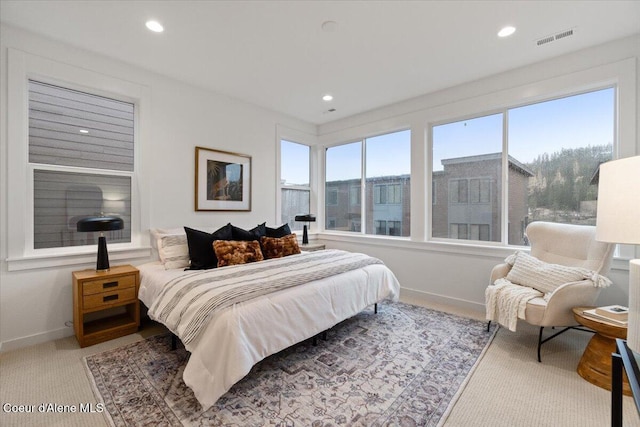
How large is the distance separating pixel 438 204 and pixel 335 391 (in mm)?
2800

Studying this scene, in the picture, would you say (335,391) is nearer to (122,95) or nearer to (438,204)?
(438,204)

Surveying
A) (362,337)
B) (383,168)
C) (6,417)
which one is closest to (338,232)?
(383,168)

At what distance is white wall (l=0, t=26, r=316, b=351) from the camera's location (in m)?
2.43

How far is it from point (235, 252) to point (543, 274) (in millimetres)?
2953

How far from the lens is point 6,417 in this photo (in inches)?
64.6

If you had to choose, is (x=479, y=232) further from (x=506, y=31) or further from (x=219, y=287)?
(x=219, y=287)

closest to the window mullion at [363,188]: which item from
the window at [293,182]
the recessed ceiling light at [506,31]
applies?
the window at [293,182]

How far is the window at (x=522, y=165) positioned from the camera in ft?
9.31

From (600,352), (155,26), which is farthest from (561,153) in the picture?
(155,26)

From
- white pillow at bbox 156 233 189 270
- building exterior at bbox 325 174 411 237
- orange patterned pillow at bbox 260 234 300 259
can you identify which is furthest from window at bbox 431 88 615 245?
white pillow at bbox 156 233 189 270

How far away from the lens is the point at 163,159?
10.8ft

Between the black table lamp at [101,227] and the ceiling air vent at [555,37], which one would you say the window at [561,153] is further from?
the black table lamp at [101,227]

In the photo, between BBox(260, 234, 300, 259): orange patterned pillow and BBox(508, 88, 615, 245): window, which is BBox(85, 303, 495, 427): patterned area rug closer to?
BBox(260, 234, 300, 259): orange patterned pillow

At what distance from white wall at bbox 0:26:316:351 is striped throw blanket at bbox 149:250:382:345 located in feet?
3.73
